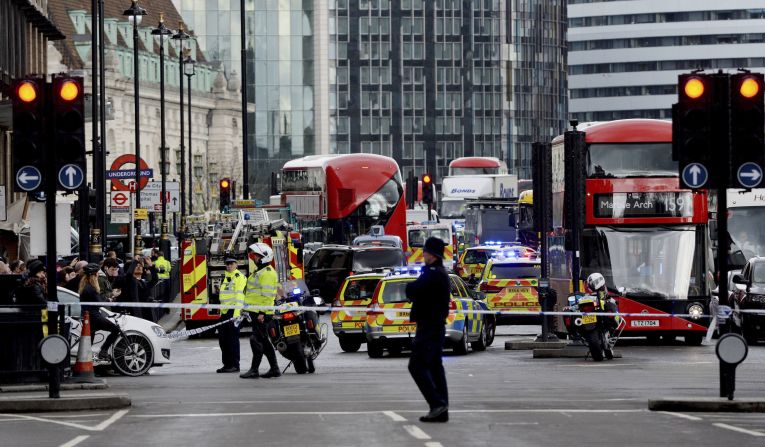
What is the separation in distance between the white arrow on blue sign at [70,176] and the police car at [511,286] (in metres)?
18.1

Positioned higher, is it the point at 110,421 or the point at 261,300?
the point at 261,300

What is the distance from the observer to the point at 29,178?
19750 millimetres

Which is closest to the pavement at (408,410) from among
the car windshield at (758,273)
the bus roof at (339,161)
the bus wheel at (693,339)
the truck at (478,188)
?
the bus wheel at (693,339)

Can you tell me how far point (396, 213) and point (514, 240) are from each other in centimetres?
2455

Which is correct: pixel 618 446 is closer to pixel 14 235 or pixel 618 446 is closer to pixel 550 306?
pixel 550 306

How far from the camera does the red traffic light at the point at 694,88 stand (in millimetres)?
18734

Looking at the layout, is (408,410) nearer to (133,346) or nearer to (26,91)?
(26,91)

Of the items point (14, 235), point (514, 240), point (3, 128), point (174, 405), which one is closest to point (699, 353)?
point (174, 405)

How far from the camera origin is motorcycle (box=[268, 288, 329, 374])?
990 inches

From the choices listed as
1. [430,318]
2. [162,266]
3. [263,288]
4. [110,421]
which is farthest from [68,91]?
[162,266]

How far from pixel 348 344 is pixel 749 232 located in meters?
12.3

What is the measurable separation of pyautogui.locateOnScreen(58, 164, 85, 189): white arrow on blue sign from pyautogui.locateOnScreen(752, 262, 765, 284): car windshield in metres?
18.0

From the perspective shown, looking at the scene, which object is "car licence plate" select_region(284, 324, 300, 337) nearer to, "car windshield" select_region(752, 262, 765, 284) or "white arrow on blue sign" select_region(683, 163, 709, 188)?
"white arrow on blue sign" select_region(683, 163, 709, 188)

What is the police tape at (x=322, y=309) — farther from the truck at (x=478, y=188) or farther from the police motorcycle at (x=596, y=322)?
the truck at (x=478, y=188)
